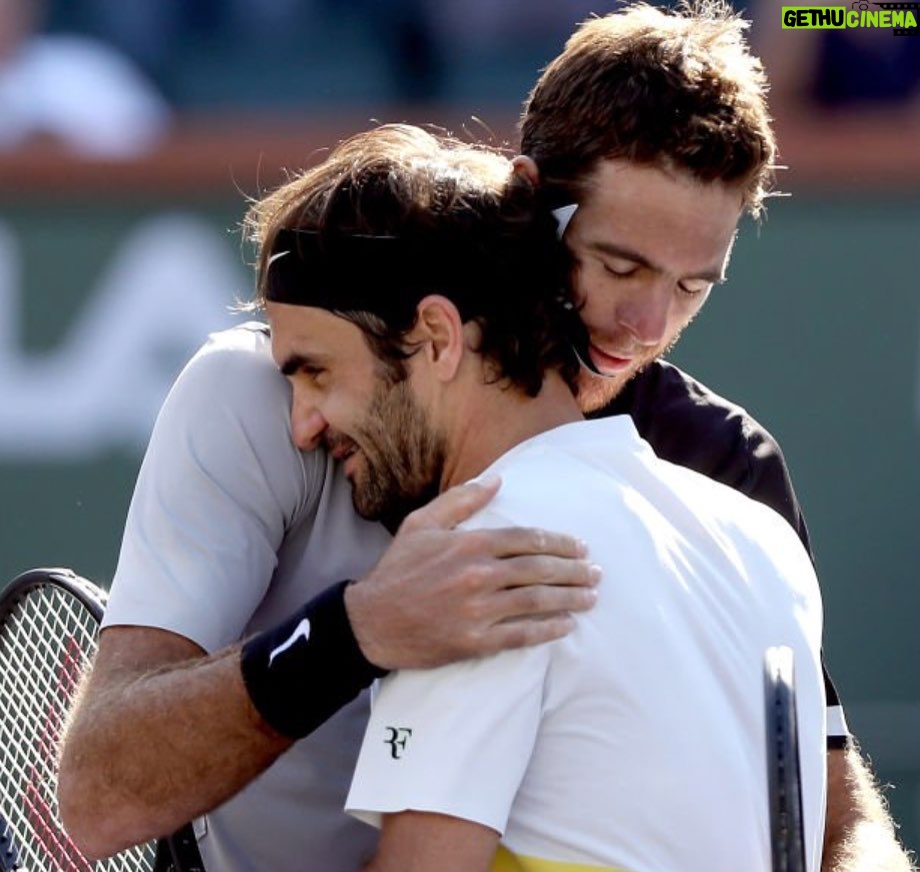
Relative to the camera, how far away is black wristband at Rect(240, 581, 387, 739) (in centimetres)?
201

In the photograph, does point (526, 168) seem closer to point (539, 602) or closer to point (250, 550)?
point (250, 550)

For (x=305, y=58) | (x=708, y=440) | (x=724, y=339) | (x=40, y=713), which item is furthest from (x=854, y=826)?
(x=305, y=58)

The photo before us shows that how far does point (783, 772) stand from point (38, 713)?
1419 mm

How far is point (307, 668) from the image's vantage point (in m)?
2.02

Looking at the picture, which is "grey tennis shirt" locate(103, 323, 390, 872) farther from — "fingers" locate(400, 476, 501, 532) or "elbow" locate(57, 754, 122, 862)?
"fingers" locate(400, 476, 501, 532)

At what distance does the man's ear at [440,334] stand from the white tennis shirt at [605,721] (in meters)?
0.17

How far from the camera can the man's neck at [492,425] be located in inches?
84.2

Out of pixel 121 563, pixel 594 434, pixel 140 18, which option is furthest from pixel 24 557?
pixel 594 434

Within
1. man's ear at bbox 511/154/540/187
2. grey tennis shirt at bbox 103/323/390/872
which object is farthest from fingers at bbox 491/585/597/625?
man's ear at bbox 511/154/540/187

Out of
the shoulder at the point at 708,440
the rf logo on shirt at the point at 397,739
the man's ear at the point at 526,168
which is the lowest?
the rf logo on shirt at the point at 397,739

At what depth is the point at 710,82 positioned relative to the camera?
2.71m

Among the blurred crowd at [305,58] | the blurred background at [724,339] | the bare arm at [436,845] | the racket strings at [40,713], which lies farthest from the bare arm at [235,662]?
the blurred crowd at [305,58]

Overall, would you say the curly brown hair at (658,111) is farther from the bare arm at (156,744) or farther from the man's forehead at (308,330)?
the bare arm at (156,744)

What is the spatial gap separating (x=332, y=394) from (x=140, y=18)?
4.62 metres
